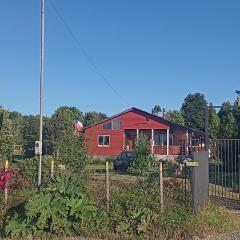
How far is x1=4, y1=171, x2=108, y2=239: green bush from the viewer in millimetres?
10352

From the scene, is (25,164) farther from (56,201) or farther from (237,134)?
(237,134)

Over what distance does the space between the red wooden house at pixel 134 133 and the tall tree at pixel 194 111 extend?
204 feet

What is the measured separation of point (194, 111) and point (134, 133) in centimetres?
6940

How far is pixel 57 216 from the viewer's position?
10.4 m

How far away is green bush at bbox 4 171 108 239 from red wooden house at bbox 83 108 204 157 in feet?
140

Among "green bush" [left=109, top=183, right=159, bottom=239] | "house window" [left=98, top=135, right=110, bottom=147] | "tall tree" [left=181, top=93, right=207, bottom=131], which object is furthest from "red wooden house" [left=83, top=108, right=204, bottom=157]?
"tall tree" [left=181, top=93, right=207, bottom=131]

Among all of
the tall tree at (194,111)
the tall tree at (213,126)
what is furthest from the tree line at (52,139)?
the tall tree at (194,111)

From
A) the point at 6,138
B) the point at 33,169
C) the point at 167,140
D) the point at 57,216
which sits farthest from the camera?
the point at 167,140

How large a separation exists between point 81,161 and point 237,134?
16893 millimetres

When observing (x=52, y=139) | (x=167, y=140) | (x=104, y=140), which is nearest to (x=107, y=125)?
(x=104, y=140)

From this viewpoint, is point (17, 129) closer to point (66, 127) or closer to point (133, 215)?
point (66, 127)

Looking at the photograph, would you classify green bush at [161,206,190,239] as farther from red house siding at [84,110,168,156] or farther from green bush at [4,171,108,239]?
red house siding at [84,110,168,156]

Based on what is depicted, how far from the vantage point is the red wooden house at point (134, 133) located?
54.5 meters

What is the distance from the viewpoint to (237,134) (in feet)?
110
